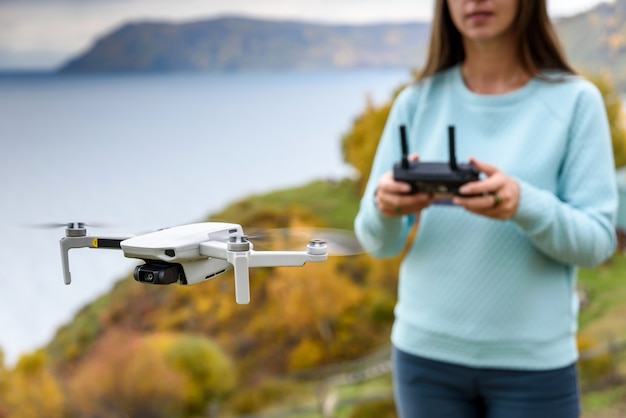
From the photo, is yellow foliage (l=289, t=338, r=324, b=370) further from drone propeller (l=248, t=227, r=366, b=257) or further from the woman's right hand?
drone propeller (l=248, t=227, r=366, b=257)

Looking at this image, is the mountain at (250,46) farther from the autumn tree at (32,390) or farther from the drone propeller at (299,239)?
the drone propeller at (299,239)

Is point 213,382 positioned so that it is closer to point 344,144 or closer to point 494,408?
point 344,144

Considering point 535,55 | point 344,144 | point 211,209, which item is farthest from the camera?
point 344,144

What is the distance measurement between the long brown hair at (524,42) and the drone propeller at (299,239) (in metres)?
0.58

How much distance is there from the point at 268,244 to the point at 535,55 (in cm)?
64

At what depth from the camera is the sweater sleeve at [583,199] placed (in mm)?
826

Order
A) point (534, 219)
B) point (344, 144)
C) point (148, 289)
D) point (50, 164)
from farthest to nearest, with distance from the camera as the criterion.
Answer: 1. point (148, 289)
2. point (344, 144)
3. point (50, 164)
4. point (534, 219)

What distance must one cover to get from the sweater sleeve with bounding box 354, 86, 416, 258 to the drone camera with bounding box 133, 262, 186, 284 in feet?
1.71

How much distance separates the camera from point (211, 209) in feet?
12.3

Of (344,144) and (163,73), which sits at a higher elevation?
(163,73)

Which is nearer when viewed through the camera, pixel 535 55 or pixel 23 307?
pixel 535 55

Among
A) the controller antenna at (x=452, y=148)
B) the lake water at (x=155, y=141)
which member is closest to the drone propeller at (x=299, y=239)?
the controller antenna at (x=452, y=148)

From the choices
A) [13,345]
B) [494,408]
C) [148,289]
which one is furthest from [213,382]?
[494,408]

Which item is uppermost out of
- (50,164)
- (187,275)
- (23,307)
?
(187,275)
